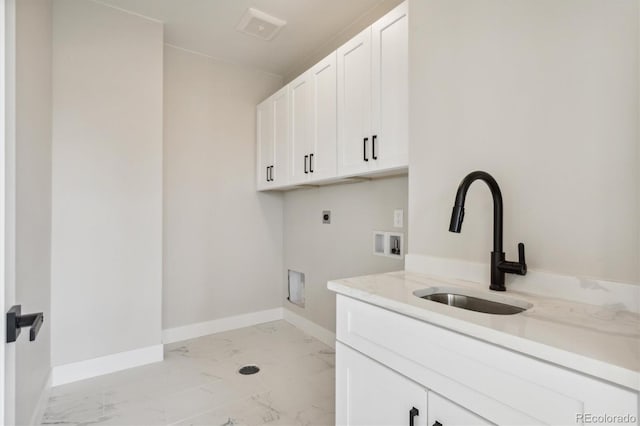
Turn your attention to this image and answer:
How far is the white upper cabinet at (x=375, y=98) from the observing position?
1740mm

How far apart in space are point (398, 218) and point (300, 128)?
1.09 m

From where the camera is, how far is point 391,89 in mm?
1795

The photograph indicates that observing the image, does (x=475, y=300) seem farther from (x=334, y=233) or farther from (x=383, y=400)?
(x=334, y=233)

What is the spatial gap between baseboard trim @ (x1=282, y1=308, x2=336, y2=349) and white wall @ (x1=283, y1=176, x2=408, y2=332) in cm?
4

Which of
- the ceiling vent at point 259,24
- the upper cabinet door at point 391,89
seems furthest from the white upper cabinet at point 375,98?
the ceiling vent at point 259,24

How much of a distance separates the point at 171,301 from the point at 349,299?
218 centimetres

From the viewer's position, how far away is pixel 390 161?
71.3 inches

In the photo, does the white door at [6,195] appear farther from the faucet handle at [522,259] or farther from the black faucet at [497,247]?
the faucet handle at [522,259]

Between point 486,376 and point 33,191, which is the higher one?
point 33,191

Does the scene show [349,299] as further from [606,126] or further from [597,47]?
[597,47]

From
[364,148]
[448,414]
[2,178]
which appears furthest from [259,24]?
[448,414]

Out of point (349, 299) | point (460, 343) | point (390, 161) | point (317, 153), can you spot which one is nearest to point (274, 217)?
point (317, 153)

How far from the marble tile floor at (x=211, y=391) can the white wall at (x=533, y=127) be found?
1205 millimetres

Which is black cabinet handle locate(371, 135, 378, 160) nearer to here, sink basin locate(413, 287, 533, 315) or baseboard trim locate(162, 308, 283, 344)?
sink basin locate(413, 287, 533, 315)
